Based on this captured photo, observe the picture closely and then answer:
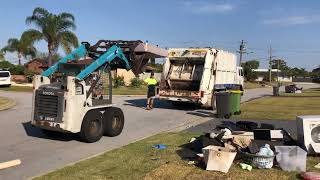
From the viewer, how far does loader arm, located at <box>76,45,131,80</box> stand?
1226cm

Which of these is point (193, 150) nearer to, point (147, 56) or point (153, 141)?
point (153, 141)

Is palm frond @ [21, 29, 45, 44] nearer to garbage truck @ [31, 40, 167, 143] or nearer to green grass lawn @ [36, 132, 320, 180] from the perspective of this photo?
garbage truck @ [31, 40, 167, 143]

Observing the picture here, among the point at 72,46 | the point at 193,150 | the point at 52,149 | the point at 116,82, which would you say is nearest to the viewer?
Answer: the point at 193,150

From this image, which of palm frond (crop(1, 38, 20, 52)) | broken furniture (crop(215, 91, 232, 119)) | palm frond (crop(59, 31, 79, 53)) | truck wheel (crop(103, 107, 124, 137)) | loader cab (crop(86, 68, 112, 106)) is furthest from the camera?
palm frond (crop(1, 38, 20, 52))

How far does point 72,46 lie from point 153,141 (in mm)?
42228

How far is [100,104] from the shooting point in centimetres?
1316

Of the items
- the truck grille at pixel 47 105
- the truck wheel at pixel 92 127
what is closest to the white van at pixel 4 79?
the truck grille at pixel 47 105

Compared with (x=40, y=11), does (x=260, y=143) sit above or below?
below

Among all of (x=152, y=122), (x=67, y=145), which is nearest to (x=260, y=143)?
(x=67, y=145)

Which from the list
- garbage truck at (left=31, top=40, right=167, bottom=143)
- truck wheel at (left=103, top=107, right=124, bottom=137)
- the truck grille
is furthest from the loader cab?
the truck grille

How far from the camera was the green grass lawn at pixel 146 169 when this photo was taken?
838 centimetres

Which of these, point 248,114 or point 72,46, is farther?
point 72,46

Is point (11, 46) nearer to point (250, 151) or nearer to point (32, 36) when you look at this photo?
point (32, 36)

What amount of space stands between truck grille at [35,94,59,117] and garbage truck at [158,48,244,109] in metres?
10.4
